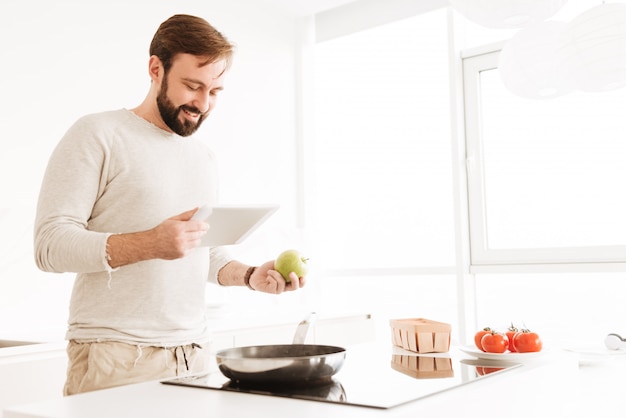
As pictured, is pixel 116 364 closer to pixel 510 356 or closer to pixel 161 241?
pixel 161 241

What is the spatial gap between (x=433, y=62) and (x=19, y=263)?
8.98ft

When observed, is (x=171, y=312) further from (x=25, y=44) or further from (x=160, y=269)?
(x=25, y=44)

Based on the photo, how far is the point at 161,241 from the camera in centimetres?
139

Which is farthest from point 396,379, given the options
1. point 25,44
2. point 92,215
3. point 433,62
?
point 433,62

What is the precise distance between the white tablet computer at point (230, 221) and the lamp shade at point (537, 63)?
1134 millimetres

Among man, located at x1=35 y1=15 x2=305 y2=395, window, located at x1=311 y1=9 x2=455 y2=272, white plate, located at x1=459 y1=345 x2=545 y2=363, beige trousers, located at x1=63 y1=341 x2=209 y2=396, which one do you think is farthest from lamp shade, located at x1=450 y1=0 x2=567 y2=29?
window, located at x1=311 y1=9 x2=455 y2=272

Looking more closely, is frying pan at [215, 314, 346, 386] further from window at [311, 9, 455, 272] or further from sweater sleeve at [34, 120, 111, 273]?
window at [311, 9, 455, 272]

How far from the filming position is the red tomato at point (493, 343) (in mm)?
1556

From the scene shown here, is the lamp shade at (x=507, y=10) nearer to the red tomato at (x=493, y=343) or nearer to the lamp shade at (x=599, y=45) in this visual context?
the lamp shade at (x=599, y=45)

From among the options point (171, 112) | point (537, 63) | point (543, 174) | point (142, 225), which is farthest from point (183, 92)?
point (543, 174)

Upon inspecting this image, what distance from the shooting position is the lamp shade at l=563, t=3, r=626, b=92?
1.87 meters

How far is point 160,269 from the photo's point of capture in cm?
164

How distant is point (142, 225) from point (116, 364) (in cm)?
35

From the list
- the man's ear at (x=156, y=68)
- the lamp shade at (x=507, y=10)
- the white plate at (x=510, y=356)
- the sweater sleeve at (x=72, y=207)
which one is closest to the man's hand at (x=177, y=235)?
the sweater sleeve at (x=72, y=207)
